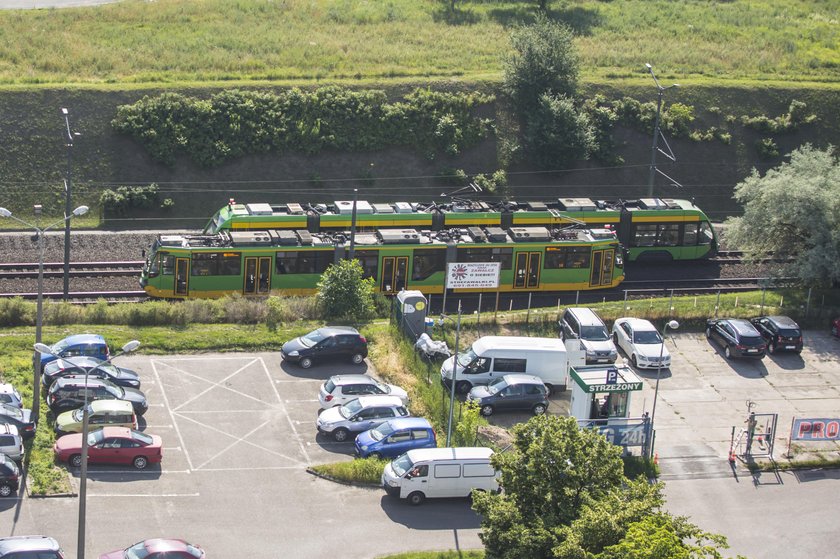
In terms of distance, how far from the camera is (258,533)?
32.7 metres

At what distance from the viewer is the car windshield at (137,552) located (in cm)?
2942

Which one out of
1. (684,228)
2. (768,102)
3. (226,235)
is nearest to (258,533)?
(226,235)

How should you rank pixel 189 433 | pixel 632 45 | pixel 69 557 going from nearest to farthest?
pixel 69 557
pixel 189 433
pixel 632 45

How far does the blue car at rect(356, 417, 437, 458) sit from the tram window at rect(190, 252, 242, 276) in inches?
538

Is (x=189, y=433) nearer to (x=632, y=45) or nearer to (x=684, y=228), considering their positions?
(x=684, y=228)

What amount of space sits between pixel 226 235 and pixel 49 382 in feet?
39.1

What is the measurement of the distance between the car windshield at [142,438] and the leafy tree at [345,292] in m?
12.8

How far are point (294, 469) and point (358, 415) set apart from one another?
2897mm

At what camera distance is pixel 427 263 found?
50500mm

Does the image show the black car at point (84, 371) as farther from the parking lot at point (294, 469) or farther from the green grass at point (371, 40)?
the green grass at point (371, 40)

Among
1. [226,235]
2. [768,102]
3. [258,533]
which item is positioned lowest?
[258,533]

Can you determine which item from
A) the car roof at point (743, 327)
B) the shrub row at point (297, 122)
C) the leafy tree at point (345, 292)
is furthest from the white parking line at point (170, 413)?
the shrub row at point (297, 122)

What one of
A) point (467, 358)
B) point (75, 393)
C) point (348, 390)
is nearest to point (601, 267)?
point (467, 358)

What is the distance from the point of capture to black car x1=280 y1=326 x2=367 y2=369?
42.8 metres
